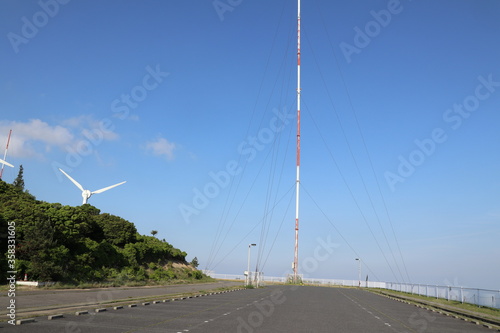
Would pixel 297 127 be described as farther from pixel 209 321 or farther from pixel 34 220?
pixel 209 321

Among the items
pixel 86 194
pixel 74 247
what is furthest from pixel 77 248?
pixel 86 194

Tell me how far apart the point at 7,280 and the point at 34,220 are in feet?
27.3

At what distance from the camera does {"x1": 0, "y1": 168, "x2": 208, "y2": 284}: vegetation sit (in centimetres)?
3606

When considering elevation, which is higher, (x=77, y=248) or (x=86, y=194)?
(x=86, y=194)

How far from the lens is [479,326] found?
2170cm

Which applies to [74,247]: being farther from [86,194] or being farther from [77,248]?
[86,194]

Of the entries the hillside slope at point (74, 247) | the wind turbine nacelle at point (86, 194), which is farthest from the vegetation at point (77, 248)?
the wind turbine nacelle at point (86, 194)

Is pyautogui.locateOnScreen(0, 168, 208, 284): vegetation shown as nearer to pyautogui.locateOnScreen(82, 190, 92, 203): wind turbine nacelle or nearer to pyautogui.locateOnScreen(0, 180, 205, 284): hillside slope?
pyautogui.locateOnScreen(0, 180, 205, 284): hillside slope

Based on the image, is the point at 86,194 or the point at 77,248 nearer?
the point at 77,248

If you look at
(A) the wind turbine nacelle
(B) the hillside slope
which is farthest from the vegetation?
(A) the wind turbine nacelle

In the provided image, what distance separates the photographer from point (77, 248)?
151ft

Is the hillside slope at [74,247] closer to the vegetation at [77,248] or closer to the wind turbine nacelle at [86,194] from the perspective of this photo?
the vegetation at [77,248]

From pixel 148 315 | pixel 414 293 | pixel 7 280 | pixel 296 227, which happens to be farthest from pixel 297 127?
pixel 148 315

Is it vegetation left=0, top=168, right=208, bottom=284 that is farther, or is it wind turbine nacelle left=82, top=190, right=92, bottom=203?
wind turbine nacelle left=82, top=190, right=92, bottom=203
